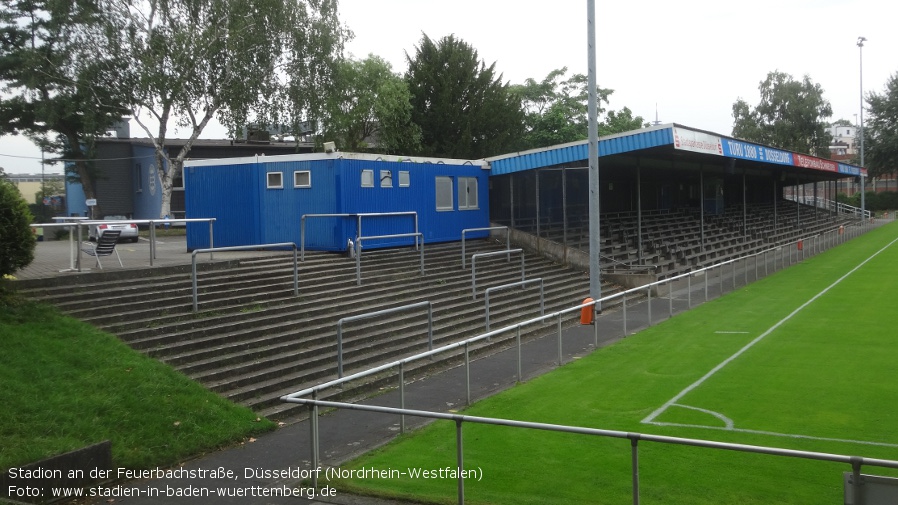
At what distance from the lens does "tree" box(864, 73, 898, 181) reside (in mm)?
73938

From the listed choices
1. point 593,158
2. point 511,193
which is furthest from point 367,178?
point 511,193

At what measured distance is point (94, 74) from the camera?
34.9 metres

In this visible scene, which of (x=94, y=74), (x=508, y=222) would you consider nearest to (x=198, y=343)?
(x=508, y=222)

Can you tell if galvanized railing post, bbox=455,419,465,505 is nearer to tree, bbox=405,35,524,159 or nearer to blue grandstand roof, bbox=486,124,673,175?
blue grandstand roof, bbox=486,124,673,175

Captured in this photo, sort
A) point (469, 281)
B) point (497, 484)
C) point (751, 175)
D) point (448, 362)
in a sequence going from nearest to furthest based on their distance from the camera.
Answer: point (497, 484) < point (448, 362) < point (469, 281) < point (751, 175)

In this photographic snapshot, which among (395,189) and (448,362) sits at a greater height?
(395,189)

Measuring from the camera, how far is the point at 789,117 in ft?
265

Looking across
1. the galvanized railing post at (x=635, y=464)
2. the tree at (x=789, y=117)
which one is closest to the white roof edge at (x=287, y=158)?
the galvanized railing post at (x=635, y=464)

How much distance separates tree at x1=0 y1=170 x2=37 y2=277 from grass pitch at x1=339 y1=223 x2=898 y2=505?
596 centimetres

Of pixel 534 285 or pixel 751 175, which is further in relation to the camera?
pixel 751 175

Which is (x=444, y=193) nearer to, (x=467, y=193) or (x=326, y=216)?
(x=467, y=193)

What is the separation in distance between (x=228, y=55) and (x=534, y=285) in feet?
66.6

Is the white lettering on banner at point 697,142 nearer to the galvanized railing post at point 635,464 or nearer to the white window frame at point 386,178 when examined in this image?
the white window frame at point 386,178

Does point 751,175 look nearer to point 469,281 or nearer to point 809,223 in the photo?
point 809,223
